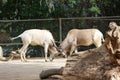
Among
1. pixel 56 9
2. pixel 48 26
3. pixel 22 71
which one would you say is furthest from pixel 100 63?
pixel 56 9

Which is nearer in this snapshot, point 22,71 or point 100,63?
point 100,63

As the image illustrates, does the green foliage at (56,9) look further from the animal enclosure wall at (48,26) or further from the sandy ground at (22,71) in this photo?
the sandy ground at (22,71)

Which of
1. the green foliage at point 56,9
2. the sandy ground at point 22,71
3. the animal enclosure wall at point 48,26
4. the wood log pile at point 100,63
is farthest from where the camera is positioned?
the green foliage at point 56,9

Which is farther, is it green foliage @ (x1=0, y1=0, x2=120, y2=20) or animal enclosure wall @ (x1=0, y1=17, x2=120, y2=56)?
green foliage @ (x1=0, y1=0, x2=120, y2=20)

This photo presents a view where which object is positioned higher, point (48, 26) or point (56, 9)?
point (56, 9)

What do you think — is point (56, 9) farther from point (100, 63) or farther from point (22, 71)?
point (100, 63)

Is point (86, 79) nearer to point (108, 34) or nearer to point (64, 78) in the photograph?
point (64, 78)

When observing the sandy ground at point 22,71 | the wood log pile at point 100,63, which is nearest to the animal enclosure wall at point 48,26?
the sandy ground at point 22,71

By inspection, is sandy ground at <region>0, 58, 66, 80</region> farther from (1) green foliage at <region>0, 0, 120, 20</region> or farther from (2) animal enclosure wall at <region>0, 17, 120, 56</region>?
(1) green foliage at <region>0, 0, 120, 20</region>

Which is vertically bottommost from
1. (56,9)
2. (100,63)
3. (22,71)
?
(22,71)

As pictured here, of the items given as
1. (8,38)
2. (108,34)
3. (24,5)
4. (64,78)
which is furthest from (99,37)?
(108,34)

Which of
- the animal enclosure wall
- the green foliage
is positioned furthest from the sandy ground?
the green foliage

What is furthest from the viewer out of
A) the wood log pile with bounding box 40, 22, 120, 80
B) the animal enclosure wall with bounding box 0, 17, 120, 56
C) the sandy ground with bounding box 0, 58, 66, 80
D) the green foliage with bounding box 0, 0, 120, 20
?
the green foliage with bounding box 0, 0, 120, 20

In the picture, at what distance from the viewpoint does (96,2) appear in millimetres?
22531
